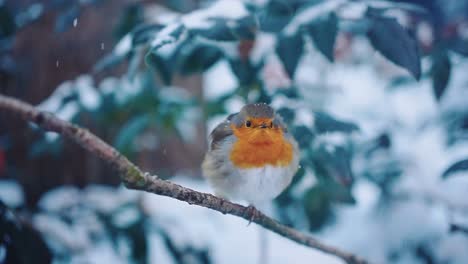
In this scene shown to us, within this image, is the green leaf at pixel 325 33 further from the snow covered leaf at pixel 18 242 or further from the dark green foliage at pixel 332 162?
the snow covered leaf at pixel 18 242

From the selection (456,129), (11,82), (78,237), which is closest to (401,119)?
(456,129)

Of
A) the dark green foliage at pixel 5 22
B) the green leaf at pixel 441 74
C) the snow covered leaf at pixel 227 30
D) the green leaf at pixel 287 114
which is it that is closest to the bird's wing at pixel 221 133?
the green leaf at pixel 287 114

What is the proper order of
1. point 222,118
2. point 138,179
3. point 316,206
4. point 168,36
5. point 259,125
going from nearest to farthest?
point 138,179, point 168,36, point 259,125, point 316,206, point 222,118

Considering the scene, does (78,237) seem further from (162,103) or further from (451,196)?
(451,196)

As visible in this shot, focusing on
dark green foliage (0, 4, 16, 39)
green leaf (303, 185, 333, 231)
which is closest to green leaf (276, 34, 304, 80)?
green leaf (303, 185, 333, 231)

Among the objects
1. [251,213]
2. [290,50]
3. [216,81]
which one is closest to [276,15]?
[290,50]

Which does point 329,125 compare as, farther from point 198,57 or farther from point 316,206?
point 316,206
